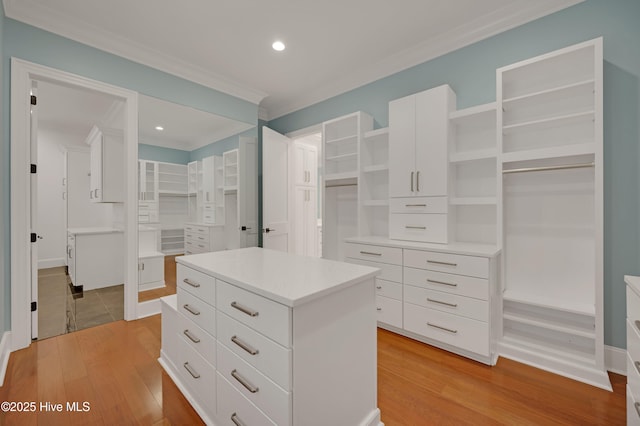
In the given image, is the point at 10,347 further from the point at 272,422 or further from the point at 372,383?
the point at 372,383

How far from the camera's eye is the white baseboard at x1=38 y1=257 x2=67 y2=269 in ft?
16.6

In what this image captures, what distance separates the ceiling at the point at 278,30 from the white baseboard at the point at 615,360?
2.61m

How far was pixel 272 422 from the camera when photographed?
1.02 m

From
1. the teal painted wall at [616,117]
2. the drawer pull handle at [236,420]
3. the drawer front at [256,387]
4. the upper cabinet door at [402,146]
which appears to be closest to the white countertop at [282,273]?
the drawer front at [256,387]

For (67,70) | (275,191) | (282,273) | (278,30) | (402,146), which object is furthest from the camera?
(275,191)

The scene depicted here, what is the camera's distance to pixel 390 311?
2502 mm

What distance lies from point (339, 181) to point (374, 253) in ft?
3.94

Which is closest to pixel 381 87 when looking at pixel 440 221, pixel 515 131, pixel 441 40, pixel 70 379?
pixel 441 40

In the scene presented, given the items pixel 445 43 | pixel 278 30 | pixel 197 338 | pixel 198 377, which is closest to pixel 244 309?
pixel 197 338

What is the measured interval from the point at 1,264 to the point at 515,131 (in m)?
4.24

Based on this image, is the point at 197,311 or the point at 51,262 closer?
the point at 197,311

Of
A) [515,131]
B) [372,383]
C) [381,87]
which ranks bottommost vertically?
[372,383]

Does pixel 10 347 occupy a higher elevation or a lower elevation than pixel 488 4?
lower

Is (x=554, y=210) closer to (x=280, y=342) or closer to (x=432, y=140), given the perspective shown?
(x=432, y=140)
